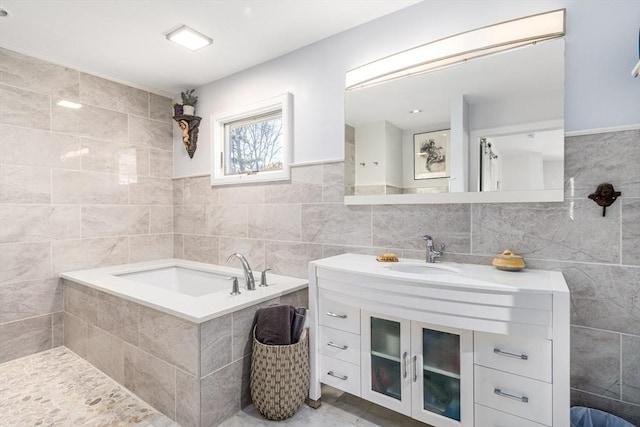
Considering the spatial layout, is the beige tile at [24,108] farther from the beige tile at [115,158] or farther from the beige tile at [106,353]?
the beige tile at [106,353]

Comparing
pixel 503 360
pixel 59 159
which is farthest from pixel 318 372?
pixel 59 159

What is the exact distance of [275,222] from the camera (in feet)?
8.93

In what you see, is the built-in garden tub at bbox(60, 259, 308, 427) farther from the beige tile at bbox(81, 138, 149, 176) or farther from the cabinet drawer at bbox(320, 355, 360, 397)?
the beige tile at bbox(81, 138, 149, 176)

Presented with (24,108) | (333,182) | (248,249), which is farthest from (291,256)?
(24,108)

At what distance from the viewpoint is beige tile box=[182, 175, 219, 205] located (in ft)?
10.5

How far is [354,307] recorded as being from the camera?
177cm

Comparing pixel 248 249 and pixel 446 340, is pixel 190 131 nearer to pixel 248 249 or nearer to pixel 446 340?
pixel 248 249

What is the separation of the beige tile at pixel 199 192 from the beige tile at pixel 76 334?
1370 millimetres

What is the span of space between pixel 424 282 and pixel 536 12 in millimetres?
1469

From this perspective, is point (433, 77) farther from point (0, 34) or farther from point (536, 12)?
point (0, 34)

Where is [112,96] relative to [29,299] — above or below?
above

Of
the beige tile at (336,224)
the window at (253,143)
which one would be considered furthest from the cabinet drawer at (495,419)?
the window at (253,143)

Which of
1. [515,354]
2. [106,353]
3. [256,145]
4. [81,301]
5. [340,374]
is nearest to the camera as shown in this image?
[515,354]

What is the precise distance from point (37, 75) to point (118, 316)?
203 cm
